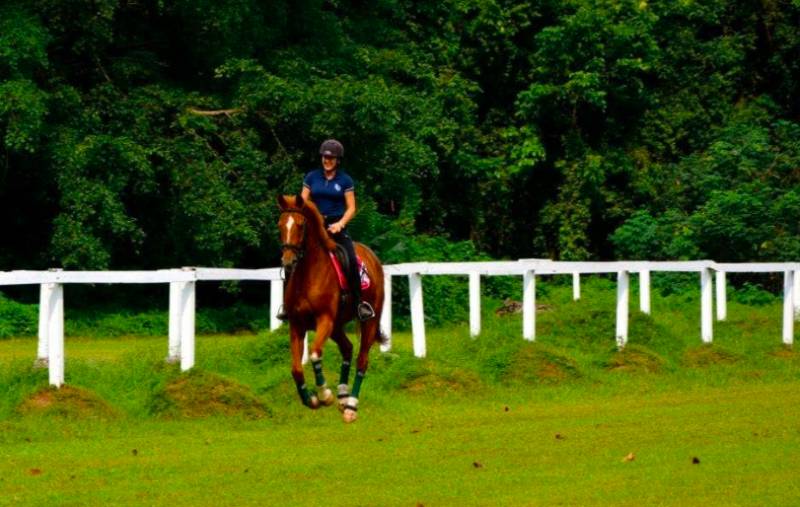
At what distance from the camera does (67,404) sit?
17625mm

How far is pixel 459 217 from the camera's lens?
51906mm

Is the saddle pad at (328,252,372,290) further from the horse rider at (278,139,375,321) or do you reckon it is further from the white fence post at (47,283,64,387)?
the white fence post at (47,283,64,387)

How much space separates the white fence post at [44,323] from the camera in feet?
59.2

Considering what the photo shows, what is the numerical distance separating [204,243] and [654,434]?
67.5 ft

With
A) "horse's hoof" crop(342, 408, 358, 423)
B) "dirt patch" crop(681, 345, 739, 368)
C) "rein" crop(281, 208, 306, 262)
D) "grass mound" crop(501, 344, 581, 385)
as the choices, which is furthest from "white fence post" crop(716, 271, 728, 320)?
"rein" crop(281, 208, 306, 262)

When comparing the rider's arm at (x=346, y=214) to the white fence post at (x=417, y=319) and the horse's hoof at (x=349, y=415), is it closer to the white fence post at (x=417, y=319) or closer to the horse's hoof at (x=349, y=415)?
the horse's hoof at (x=349, y=415)

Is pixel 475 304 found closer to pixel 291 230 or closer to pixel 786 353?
pixel 786 353

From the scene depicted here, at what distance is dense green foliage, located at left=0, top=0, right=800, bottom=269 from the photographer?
3538 centimetres

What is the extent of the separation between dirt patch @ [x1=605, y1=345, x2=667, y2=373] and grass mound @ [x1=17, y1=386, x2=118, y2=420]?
27.2 feet

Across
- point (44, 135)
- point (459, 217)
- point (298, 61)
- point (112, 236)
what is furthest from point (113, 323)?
point (459, 217)

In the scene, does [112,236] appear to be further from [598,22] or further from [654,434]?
[654,434]

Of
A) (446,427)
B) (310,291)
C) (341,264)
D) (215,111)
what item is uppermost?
(215,111)

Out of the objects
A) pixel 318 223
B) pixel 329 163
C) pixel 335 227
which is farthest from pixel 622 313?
pixel 318 223

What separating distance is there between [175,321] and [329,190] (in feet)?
7.59
